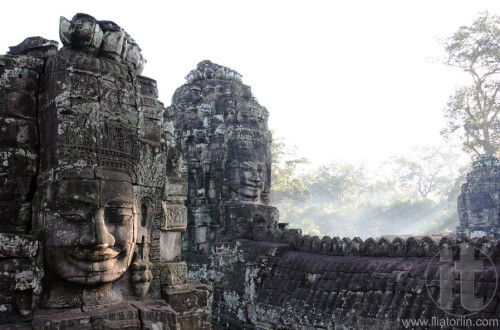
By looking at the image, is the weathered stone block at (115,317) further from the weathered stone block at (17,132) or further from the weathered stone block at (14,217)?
the weathered stone block at (17,132)

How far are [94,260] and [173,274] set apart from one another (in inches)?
40.6

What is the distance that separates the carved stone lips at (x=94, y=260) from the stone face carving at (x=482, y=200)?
1557 cm

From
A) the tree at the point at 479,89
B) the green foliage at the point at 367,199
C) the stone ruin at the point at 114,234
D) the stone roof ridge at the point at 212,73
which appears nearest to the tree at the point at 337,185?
the green foliage at the point at 367,199

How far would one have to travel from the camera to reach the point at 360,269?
5.40 meters

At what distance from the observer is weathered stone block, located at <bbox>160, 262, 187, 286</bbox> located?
4027mm

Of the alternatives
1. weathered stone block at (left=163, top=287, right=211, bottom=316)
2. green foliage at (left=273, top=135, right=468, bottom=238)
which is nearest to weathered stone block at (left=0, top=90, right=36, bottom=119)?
weathered stone block at (left=163, top=287, right=211, bottom=316)

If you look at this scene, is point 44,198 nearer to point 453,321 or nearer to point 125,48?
point 125,48

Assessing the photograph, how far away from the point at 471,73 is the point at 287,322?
21.3 m

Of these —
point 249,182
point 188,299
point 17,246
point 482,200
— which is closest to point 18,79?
point 17,246

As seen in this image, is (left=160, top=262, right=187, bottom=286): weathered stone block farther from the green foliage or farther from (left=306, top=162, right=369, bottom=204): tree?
(left=306, top=162, right=369, bottom=204): tree

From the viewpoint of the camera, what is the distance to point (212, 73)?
1045 centimetres

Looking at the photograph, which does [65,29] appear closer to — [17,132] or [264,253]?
[17,132]

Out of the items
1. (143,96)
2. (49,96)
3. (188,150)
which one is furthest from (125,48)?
(188,150)

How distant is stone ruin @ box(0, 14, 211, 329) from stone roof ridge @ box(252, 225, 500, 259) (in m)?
2.75
